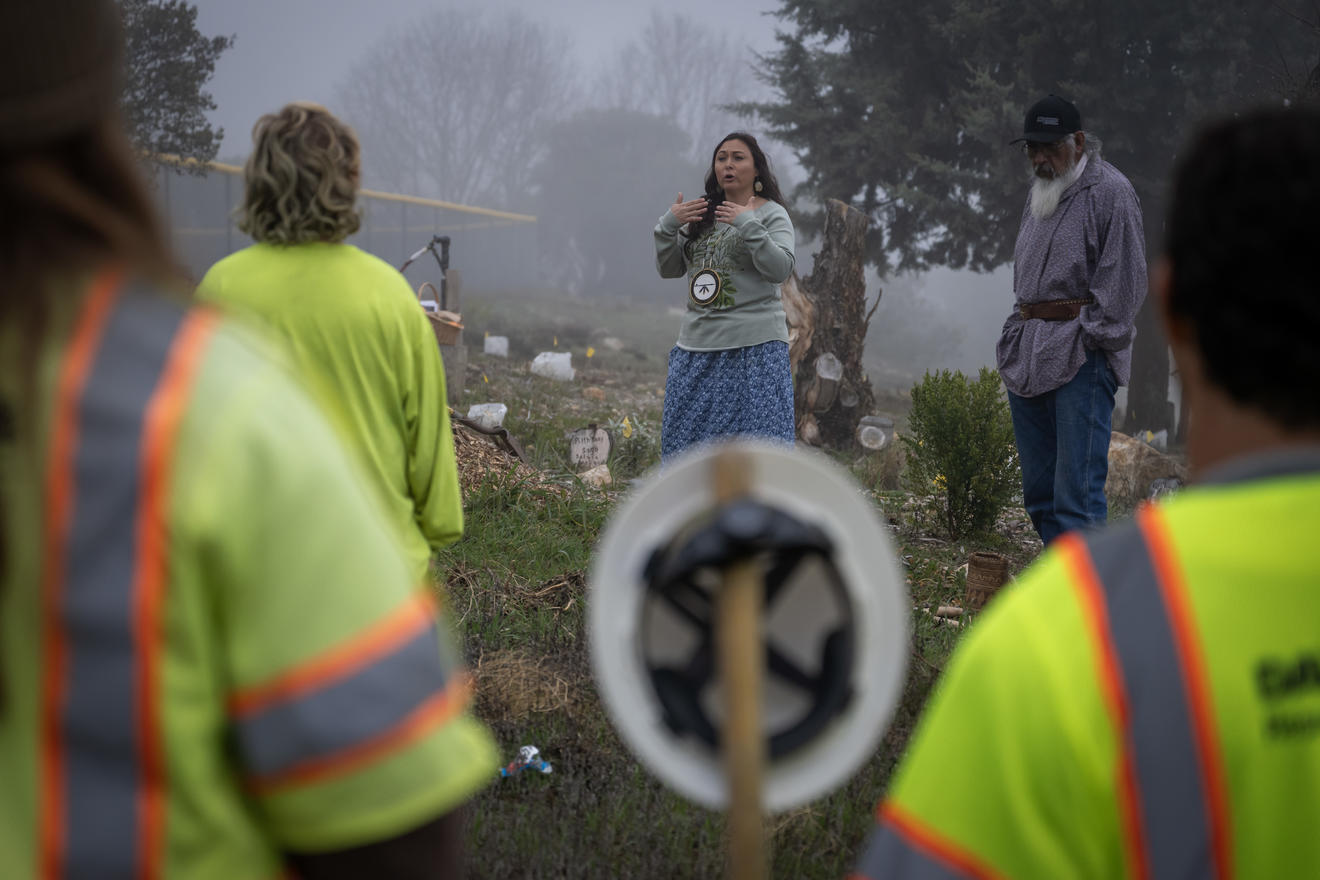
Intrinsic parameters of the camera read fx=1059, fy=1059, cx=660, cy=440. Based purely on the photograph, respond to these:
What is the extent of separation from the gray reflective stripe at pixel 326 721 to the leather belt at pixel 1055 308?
414 cm

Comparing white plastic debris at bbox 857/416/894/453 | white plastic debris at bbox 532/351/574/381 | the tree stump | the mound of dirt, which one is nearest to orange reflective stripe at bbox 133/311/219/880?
the mound of dirt

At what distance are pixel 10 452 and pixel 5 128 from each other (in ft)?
0.76

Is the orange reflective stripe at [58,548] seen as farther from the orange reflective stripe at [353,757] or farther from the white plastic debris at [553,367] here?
the white plastic debris at [553,367]

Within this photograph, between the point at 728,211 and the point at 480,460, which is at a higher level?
the point at 728,211

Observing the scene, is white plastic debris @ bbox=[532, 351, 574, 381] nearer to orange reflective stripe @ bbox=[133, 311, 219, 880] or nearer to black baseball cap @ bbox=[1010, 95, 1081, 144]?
black baseball cap @ bbox=[1010, 95, 1081, 144]

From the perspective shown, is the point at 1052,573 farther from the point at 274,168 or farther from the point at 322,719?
the point at 274,168

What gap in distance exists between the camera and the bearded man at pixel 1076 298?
14.2 feet

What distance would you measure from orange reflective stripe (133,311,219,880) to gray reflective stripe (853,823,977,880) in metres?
0.60

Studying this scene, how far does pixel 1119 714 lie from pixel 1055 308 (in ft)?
12.8

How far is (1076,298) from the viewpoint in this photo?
14.6 feet

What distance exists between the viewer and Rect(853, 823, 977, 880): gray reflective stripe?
908 mm

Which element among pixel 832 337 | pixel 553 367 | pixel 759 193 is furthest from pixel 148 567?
pixel 553 367

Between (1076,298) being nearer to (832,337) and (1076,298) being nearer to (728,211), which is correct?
(728,211)

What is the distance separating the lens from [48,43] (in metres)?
0.77
